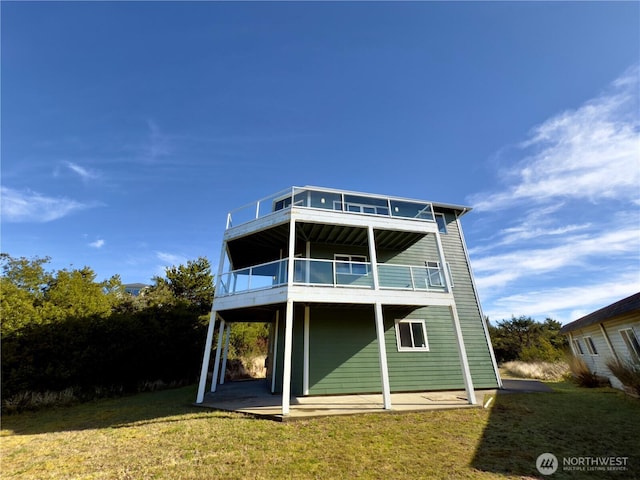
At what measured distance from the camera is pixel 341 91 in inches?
495

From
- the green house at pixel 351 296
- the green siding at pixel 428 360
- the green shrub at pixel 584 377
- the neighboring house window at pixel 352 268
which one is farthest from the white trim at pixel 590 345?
the neighboring house window at pixel 352 268

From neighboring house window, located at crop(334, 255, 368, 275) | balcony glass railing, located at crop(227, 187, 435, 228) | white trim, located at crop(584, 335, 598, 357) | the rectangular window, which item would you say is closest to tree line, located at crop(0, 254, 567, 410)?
white trim, located at crop(584, 335, 598, 357)

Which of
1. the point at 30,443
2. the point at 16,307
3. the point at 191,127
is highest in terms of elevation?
the point at 191,127

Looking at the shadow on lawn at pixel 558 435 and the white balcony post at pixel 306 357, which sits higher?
the white balcony post at pixel 306 357

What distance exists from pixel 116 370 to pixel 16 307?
4.94 metres

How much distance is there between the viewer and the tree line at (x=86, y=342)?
10055mm

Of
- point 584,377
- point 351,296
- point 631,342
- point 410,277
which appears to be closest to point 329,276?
point 351,296

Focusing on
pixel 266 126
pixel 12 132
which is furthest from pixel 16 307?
pixel 266 126

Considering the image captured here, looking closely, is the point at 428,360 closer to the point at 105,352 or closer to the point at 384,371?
the point at 384,371

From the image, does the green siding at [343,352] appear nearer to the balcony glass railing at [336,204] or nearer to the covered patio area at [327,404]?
the covered patio area at [327,404]

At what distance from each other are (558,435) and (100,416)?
42.4 ft

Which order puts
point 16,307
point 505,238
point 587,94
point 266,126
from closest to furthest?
point 587,94 → point 16,307 → point 266,126 → point 505,238

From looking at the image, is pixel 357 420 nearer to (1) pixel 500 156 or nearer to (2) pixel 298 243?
(2) pixel 298 243

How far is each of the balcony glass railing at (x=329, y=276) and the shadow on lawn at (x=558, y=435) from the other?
4.51 meters
